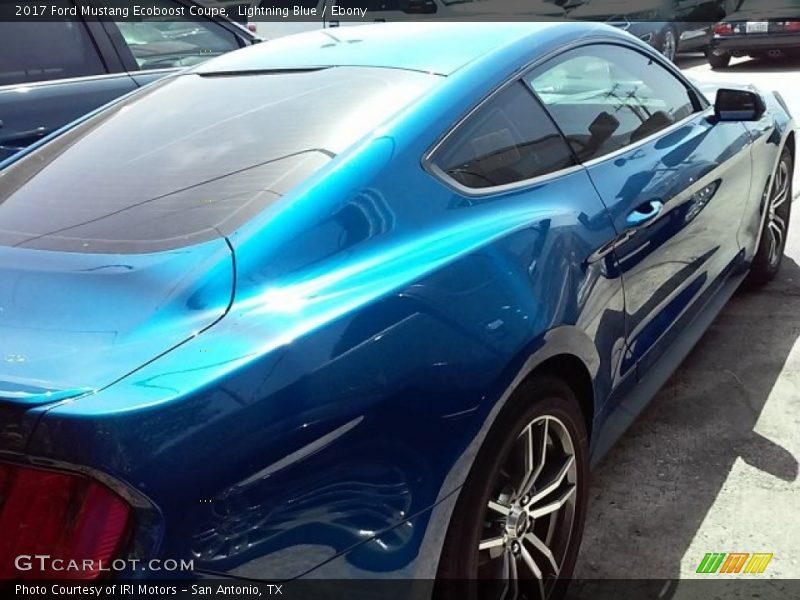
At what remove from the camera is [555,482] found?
7.59ft

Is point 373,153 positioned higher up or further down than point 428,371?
Result: higher up

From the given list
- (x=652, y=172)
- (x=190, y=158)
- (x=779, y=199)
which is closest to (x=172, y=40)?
(x=190, y=158)

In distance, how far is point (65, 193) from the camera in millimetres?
2316

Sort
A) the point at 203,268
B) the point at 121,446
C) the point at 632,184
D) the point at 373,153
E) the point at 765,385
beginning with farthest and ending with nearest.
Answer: the point at 765,385, the point at 632,184, the point at 373,153, the point at 203,268, the point at 121,446

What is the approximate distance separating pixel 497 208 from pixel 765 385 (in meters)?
2.06

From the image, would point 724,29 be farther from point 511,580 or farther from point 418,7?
point 511,580

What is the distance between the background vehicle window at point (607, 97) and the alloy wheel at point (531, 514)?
3.07 ft

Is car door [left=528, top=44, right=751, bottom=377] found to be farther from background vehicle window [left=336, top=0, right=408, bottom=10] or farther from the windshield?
background vehicle window [left=336, top=0, right=408, bottom=10]

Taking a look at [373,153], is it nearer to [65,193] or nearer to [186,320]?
[186,320]

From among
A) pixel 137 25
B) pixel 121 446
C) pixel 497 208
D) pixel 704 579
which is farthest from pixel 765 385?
pixel 137 25

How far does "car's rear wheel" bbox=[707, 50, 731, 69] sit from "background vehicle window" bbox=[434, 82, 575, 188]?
12843mm

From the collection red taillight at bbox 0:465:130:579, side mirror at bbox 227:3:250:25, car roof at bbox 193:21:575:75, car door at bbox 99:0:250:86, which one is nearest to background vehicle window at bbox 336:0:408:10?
side mirror at bbox 227:3:250:25

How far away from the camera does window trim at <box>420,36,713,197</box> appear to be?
7.16ft

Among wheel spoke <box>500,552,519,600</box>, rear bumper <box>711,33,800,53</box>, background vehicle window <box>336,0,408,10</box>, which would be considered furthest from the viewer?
rear bumper <box>711,33,800,53</box>
